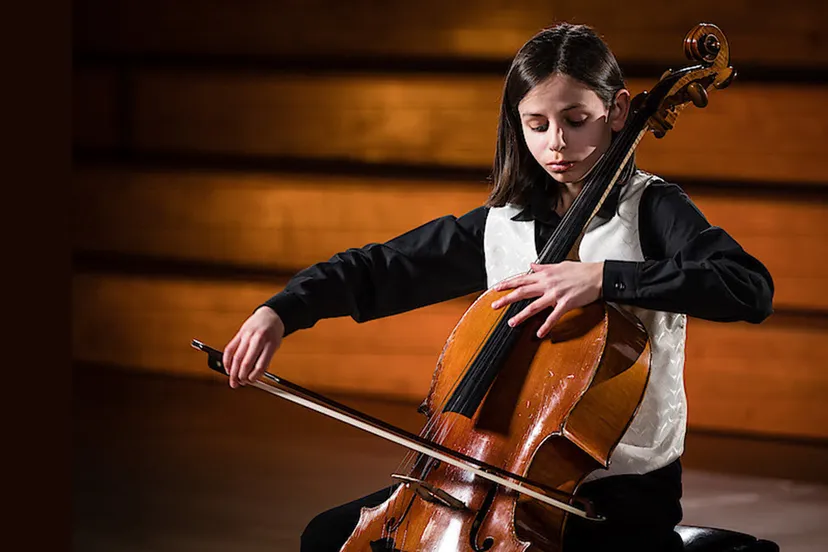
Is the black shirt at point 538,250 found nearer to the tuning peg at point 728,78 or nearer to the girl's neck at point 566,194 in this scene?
the girl's neck at point 566,194

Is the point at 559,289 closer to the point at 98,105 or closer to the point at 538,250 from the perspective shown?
the point at 538,250

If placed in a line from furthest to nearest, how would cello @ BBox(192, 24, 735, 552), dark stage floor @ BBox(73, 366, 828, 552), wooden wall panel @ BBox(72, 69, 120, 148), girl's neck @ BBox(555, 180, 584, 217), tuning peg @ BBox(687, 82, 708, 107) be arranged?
wooden wall panel @ BBox(72, 69, 120, 148) → dark stage floor @ BBox(73, 366, 828, 552) → girl's neck @ BBox(555, 180, 584, 217) → tuning peg @ BBox(687, 82, 708, 107) → cello @ BBox(192, 24, 735, 552)

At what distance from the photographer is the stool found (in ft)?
5.14

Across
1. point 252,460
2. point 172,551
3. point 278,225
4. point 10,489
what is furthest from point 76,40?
point 10,489

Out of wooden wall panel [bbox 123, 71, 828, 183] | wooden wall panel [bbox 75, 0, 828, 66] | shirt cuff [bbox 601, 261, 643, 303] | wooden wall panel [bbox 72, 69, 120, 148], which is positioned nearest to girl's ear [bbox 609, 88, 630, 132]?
shirt cuff [bbox 601, 261, 643, 303]

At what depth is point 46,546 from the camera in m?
1.11

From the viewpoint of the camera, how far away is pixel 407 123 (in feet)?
11.6

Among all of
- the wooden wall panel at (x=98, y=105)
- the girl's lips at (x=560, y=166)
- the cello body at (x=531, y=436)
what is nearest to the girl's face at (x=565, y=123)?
the girl's lips at (x=560, y=166)

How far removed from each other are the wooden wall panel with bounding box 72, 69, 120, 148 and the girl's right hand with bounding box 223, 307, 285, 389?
2.54 metres

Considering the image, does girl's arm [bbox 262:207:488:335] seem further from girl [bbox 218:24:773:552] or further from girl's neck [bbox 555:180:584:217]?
girl's neck [bbox 555:180:584:217]

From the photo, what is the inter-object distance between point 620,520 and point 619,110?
1.79 ft

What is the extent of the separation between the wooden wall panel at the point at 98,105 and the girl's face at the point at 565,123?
2584 mm

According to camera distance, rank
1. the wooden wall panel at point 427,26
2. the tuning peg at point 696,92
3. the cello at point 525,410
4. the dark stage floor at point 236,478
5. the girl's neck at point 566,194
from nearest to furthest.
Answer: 1. the cello at point 525,410
2. the tuning peg at point 696,92
3. the girl's neck at point 566,194
4. the dark stage floor at point 236,478
5. the wooden wall panel at point 427,26

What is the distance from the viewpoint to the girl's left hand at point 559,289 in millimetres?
1415
